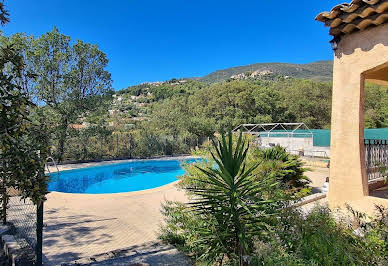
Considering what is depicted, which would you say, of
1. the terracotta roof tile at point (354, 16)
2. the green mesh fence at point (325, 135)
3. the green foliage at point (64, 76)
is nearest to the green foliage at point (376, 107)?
A: the green mesh fence at point (325, 135)

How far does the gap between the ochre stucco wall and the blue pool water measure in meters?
8.71

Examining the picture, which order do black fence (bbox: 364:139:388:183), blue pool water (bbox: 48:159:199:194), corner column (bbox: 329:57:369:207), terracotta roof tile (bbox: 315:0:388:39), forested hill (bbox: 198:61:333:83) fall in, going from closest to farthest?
terracotta roof tile (bbox: 315:0:388:39) < corner column (bbox: 329:57:369:207) < black fence (bbox: 364:139:388:183) < blue pool water (bbox: 48:159:199:194) < forested hill (bbox: 198:61:333:83)

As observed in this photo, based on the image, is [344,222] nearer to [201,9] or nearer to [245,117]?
[245,117]

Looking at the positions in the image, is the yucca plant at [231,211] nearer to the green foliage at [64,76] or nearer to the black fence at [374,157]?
the black fence at [374,157]

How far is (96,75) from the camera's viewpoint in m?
19.1

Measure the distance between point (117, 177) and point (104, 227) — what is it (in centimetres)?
1092

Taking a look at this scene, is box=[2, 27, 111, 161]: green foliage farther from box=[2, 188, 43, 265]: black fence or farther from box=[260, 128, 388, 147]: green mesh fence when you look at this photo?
box=[260, 128, 388, 147]: green mesh fence

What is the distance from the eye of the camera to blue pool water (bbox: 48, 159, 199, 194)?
14.5m

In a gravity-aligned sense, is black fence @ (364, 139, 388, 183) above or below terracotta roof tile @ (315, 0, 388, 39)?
below

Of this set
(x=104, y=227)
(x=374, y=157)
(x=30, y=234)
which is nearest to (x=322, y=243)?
(x=374, y=157)

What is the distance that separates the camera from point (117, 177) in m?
17.0

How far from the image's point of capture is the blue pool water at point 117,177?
14.5 meters

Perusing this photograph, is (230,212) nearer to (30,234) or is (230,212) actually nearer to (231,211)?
(231,211)

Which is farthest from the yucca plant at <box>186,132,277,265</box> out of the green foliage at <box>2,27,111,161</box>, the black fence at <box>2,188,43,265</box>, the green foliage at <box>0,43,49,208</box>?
the green foliage at <box>2,27,111,161</box>
